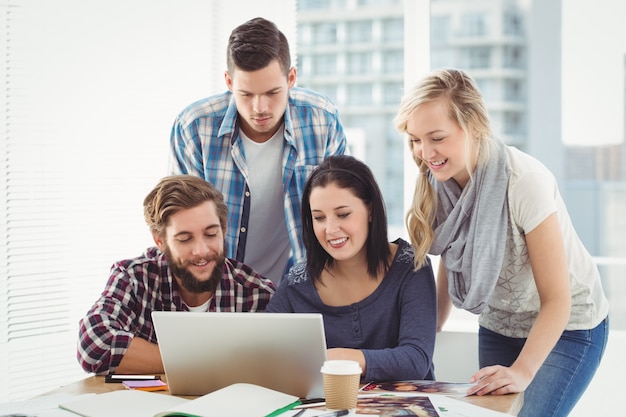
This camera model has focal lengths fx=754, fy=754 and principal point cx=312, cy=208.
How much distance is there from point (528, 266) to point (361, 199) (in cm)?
47

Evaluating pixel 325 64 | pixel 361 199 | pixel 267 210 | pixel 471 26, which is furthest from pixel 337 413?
pixel 325 64

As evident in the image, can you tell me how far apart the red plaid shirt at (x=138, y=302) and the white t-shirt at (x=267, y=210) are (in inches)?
12.8

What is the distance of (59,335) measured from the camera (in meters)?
3.25

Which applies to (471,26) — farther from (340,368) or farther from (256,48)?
(340,368)

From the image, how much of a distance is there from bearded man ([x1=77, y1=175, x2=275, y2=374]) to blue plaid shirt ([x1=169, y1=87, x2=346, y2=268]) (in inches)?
10.9

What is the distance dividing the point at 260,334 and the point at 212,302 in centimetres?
57

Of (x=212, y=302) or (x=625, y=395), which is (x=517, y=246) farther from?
(x=625, y=395)

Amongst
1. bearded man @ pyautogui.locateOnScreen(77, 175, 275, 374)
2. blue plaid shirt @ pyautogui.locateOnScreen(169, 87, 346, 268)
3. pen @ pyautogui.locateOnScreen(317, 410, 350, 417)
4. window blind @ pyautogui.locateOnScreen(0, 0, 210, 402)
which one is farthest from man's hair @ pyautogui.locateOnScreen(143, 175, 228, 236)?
window blind @ pyautogui.locateOnScreen(0, 0, 210, 402)

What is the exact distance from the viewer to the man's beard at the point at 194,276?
1.99 meters

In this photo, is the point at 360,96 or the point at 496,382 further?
the point at 360,96

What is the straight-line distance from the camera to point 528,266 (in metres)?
1.97

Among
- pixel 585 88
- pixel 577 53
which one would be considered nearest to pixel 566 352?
pixel 577 53

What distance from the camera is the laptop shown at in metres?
1.47

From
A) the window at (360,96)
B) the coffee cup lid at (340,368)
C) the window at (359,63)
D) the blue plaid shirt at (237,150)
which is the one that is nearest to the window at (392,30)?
the window at (359,63)
